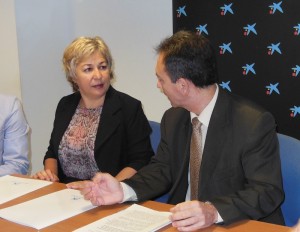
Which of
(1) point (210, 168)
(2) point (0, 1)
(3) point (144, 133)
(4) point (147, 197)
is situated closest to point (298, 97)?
(3) point (144, 133)

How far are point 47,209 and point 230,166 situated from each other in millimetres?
715

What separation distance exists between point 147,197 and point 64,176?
906 millimetres

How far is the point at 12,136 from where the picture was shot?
93.4 inches

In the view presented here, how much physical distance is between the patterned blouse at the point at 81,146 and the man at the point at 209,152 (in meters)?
0.54

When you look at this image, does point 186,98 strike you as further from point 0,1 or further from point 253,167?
point 0,1

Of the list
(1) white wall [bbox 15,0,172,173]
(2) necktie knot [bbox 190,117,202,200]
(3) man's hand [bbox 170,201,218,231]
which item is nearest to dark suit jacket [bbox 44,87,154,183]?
(2) necktie knot [bbox 190,117,202,200]

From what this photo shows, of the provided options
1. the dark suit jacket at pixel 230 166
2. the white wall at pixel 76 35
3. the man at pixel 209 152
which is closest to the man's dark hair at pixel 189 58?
the man at pixel 209 152

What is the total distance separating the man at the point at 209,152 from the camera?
1607 millimetres

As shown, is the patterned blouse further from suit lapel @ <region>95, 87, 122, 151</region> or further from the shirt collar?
the shirt collar

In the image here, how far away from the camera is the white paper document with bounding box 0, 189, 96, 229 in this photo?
61.3 inches

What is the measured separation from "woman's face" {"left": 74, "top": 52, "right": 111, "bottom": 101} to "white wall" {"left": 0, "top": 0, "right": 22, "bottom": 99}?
1094 millimetres

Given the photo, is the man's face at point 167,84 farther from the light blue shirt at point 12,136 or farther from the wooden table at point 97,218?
the light blue shirt at point 12,136

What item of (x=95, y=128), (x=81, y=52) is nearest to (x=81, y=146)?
(x=95, y=128)

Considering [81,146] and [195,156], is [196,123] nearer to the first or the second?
[195,156]
